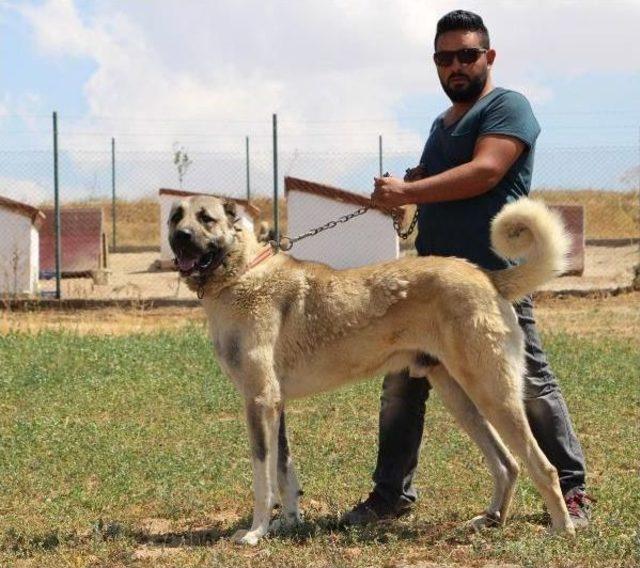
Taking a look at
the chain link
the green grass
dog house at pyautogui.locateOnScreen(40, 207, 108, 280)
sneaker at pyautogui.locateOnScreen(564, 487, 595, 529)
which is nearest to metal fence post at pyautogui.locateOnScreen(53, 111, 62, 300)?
dog house at pyautogui.locateOnScreen(40, 207, 108, 280)

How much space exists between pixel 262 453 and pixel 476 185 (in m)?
1.60

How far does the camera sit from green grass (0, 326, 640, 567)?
502 cm

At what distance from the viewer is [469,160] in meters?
5.43

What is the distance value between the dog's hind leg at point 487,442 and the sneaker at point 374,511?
44 cm

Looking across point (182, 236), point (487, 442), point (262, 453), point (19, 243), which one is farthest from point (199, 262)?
point (19, 243)

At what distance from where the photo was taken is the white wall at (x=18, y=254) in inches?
658

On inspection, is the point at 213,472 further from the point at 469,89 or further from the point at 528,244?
the point at 469,89

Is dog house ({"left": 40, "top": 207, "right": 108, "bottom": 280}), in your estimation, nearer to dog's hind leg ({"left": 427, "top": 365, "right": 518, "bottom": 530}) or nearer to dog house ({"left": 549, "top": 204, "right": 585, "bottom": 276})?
dog house ({"left": 549, "top": 204, "right": 585, "bottom": 276})

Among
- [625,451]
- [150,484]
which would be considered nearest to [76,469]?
[150,484]

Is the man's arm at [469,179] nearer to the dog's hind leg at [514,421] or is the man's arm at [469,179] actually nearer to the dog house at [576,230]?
the dog's hind leg at [514,421]

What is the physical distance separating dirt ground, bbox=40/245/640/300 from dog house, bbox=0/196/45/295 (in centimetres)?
41

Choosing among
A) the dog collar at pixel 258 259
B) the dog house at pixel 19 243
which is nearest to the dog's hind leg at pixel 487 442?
the dog collar at pixel 258 259

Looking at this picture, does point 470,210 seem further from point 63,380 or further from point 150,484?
point 63,380

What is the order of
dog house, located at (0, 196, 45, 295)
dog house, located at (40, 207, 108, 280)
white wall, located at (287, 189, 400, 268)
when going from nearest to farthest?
dog house, located at (0, 196, 45, 295) < white wall, located at (287, 189, 400, 268) < dog house, located at (40, 207, 108, 280)
